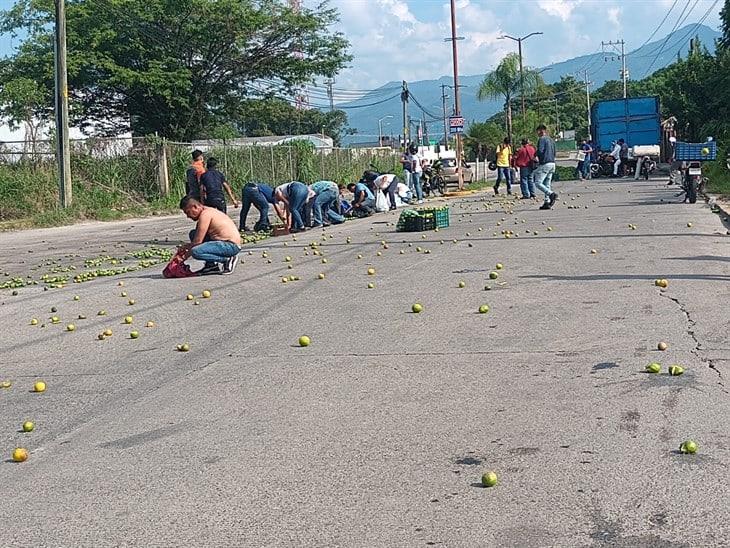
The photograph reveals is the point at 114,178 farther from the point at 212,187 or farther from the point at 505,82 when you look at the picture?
the point at 505,82

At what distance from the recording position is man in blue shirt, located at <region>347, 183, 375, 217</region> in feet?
79.9

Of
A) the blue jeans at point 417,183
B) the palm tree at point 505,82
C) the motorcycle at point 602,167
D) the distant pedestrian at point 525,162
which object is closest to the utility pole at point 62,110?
the blue jeans at point 417,183

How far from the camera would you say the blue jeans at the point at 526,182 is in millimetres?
27669

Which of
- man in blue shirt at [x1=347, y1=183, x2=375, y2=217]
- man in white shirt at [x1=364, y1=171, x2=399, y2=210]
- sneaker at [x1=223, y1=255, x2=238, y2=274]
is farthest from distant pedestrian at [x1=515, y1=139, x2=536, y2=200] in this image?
sneaker at [x1=223, y1=255, x2=238, y2=274]

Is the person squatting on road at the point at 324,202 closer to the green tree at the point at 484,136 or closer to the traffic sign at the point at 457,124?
the traffic sign at the point at 457,124

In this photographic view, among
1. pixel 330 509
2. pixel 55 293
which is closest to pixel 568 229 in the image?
pixel 55 293

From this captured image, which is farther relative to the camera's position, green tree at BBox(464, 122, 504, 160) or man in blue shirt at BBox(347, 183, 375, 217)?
green tree at BBox(464, 122, 504, 160)

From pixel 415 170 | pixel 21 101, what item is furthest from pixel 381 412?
pixel 21 101

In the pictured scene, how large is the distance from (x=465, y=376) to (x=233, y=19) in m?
→ 38.5

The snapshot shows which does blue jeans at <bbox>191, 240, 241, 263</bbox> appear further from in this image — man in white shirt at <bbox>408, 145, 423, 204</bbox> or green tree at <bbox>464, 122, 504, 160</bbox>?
green tree at <bbox>464, 122, 504, 160</bbox>

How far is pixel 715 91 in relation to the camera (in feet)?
139

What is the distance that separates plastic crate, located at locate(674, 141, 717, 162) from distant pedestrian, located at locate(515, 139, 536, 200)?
5003mm

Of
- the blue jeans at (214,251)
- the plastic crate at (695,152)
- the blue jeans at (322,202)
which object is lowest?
the blue jeans at (214,251)

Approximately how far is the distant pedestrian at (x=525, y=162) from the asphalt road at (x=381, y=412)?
559 inches
